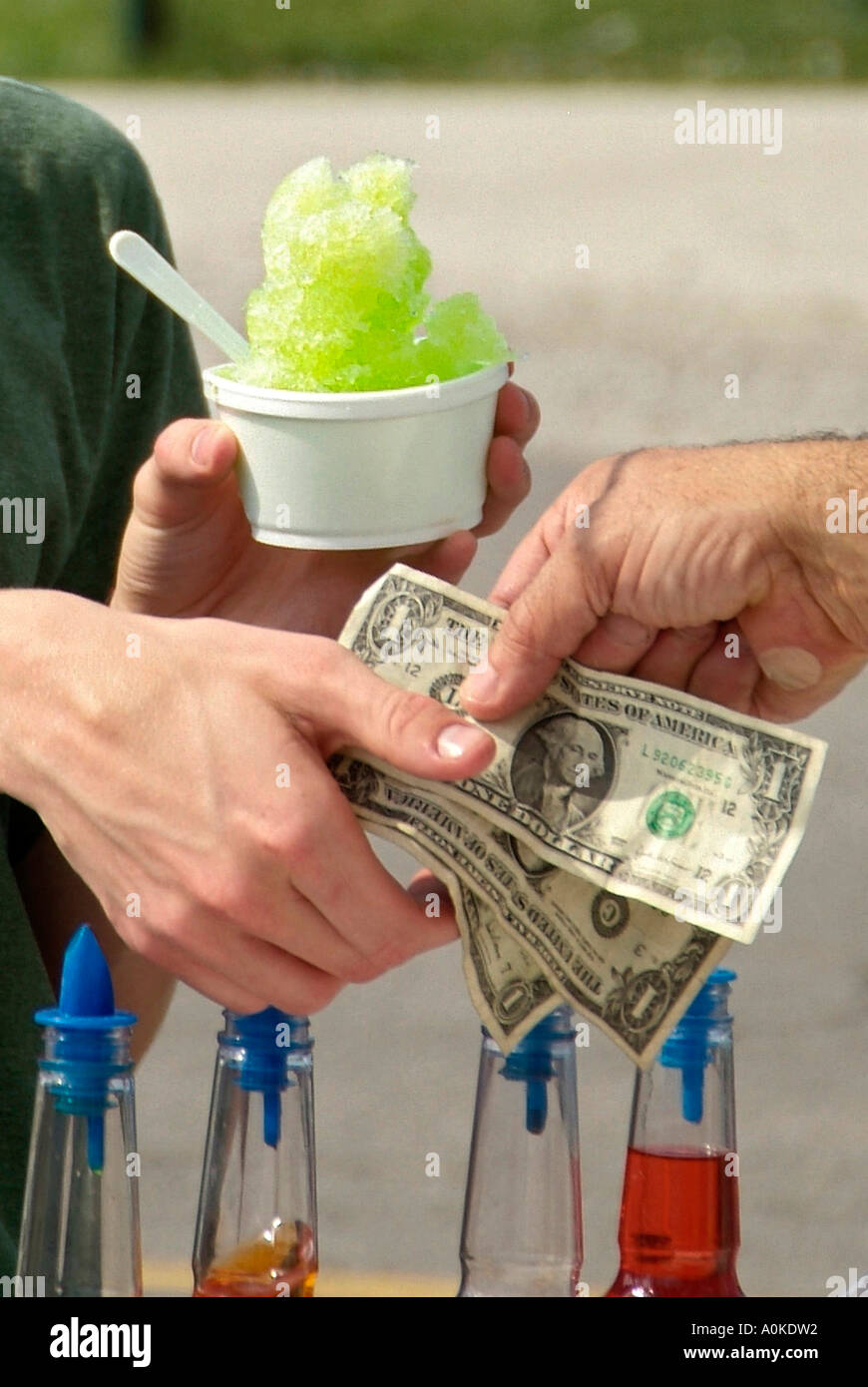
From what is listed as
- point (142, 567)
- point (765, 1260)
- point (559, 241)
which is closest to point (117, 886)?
point (142, 567)

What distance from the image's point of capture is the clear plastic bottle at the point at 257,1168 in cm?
153

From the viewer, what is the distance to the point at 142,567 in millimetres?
2029

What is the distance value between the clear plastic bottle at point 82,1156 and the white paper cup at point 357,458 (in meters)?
0.48

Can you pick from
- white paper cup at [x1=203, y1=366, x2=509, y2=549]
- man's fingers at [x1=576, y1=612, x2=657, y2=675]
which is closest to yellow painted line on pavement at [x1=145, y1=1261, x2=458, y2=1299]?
Result: man's fingers at [x1=576, y1=612, x2=657, y2=675]

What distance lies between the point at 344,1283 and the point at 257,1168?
938 mm

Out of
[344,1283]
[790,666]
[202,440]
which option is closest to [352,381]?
[202,440]

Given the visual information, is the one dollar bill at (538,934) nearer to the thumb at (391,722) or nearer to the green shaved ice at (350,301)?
the thumb at (391,722)

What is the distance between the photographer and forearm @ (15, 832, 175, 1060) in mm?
2219

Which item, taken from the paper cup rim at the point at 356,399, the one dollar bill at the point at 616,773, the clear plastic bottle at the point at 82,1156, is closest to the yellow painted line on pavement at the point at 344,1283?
the clear plastic bottle at the point at 82,1156

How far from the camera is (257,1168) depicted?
1.54 m

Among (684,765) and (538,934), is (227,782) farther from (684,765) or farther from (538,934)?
(684,765)

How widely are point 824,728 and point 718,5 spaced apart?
45.6 feet
